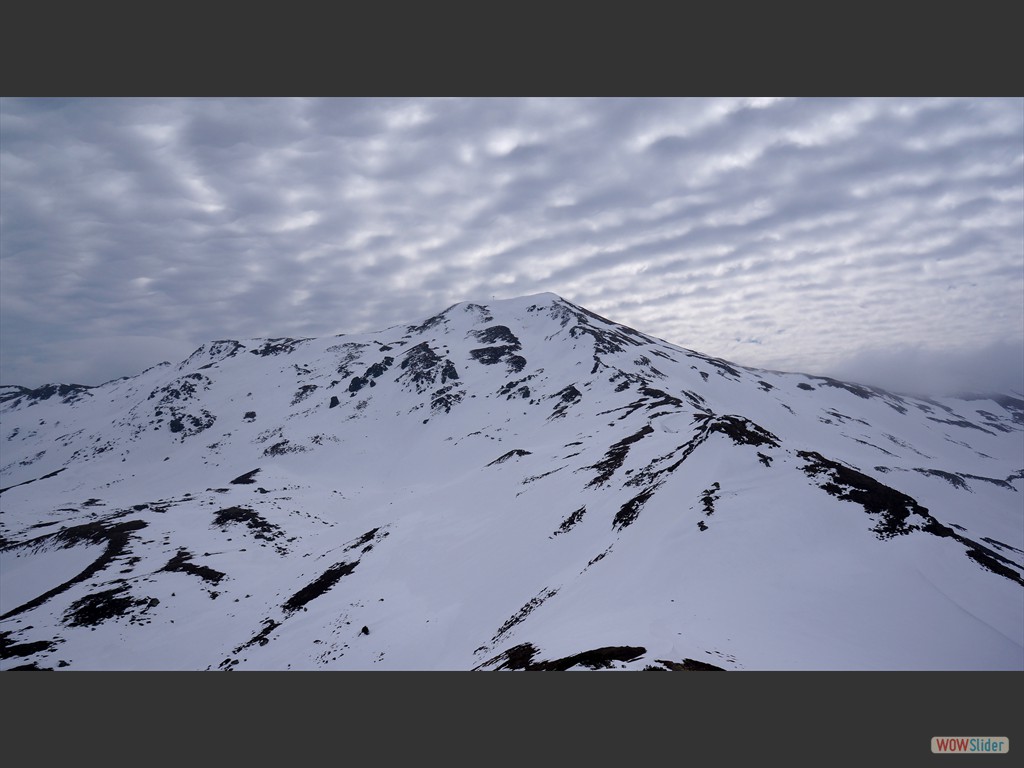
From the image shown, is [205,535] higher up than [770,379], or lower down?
lower down

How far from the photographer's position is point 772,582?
2598cm

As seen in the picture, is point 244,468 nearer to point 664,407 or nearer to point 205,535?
point 205,535

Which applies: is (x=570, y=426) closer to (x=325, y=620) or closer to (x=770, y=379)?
(x=325, y=620)

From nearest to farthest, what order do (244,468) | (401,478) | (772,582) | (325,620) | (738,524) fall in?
(772,582) → (738,524) → (325,620) → (401,478) → (244,468)

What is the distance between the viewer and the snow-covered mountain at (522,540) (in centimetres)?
2359

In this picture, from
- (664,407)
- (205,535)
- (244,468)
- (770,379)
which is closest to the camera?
(205,535)

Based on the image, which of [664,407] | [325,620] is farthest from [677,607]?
[664,407]

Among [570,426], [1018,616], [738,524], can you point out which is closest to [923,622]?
[1018,616]

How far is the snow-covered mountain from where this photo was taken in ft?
77.4

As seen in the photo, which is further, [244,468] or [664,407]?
[244,468]

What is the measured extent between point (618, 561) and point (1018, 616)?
20.0 m

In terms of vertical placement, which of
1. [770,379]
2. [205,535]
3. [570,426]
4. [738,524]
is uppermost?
[770,379]

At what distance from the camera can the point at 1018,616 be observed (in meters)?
23.2

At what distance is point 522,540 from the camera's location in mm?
46531
